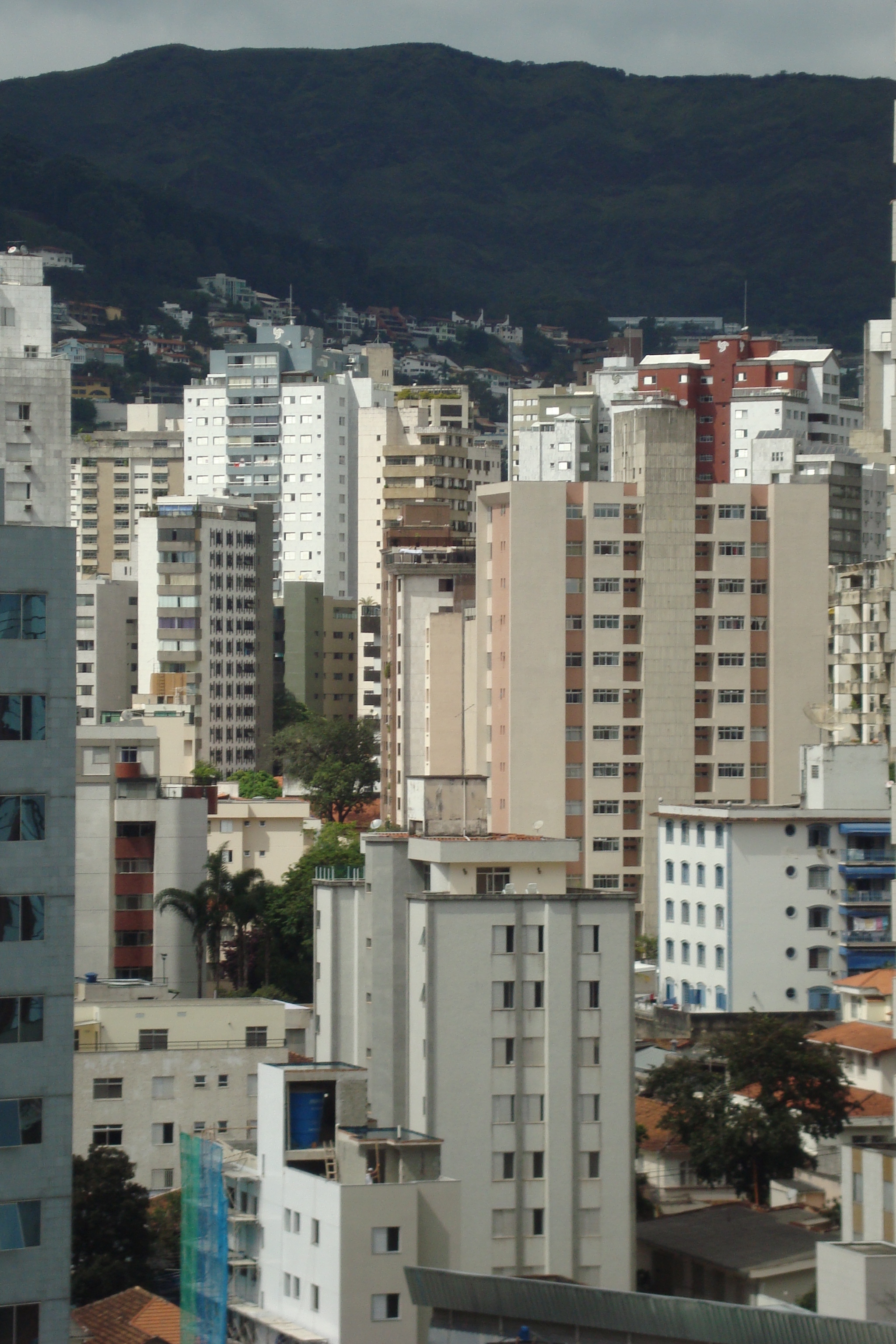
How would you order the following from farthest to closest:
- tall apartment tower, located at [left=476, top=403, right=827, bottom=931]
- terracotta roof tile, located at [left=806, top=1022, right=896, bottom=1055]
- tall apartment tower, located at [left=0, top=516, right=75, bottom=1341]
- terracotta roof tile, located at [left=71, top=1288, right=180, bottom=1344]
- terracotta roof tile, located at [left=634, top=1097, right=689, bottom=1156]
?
tall apartment tower, located at [left=476, top=403, right=827, bottom=931]
terracotta roof tile, located at [left=806, top=1022, right=896, bottom=1055]
terracotta roof tile, located at [left=634, top=1097, right=689, bottom=1156]
terracotta roof tile, located at [left=71, top=1288, right=180, bottom=1344]
tall apartment tower, located at [left=0, top=516, right=75, bottom=1341]

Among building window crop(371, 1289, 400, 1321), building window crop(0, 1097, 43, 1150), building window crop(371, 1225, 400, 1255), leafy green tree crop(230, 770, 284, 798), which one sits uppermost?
leafy green tree crop(230, 770, 284, 798)

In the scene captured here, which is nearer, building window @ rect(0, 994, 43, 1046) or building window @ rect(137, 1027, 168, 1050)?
building window @ rect(0, 994, 43, 1046)

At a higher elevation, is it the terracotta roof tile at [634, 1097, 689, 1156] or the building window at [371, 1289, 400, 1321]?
the building window at [371, 1289, 400, 1321]

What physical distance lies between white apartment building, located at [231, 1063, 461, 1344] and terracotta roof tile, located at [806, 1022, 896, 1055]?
22.3 meters

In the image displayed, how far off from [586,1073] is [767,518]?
58366 millimetres

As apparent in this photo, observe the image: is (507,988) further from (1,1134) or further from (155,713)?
(155,713)

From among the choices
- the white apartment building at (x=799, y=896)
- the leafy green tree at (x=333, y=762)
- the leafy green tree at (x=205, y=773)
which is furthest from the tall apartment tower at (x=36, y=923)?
the leafy green tree at (x=333, y=762)

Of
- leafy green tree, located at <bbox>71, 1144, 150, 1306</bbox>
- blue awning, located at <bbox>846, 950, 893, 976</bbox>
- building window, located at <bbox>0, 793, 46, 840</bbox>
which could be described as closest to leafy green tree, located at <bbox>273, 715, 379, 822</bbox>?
blue awning, located at <bbox>846, 950, 893, 976</bbox>

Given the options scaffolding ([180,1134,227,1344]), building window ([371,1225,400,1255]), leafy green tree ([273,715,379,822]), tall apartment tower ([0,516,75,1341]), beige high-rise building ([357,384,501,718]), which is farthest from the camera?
beige high-rise building ([357,384,501,718])

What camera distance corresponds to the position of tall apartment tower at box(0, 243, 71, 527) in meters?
92.4

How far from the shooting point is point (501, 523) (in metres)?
116

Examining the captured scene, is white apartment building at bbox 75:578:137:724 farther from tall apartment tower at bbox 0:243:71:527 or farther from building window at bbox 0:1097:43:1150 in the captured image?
building window at bbox 0:1097:43:1150

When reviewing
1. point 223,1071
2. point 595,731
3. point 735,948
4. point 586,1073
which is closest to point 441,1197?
point 586,1073

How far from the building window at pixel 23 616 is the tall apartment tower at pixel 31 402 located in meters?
53.5
